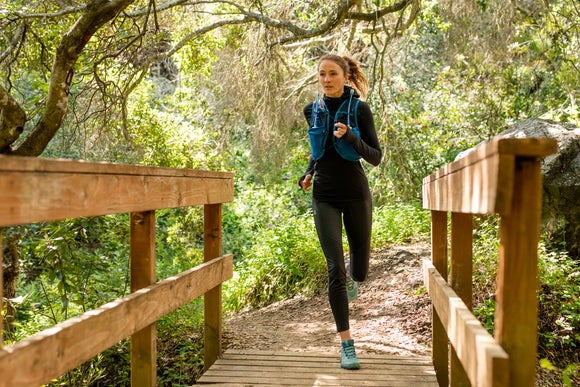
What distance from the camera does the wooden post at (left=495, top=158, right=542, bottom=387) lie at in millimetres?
2006

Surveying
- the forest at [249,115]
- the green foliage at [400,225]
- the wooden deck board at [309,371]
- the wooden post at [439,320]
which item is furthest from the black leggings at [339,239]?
the green foliage at [400,225]

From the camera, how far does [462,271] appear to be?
3615 millimetres

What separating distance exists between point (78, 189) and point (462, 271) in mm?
2091

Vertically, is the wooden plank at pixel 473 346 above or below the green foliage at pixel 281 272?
above

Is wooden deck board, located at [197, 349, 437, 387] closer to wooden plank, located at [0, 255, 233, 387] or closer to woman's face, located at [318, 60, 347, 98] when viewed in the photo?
wooden plank, located at [0, 255, 233, 387]

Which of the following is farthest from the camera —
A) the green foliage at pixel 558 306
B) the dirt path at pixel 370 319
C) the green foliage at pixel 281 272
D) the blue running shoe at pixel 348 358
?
the green foliage at pixel 281 272

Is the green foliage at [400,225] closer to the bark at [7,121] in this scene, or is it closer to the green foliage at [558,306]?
the green foliage at [558,306]

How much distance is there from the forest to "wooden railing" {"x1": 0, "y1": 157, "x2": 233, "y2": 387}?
166 cm

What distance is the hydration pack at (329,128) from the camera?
4523 mm

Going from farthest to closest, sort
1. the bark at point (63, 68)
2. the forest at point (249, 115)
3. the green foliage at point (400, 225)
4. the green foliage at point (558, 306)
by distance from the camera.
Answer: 1. the green foliage at point (400, 225)
2. the green foliage at point (558, 306)
3. the forest at point (249, 115)
4. the bark at point (63, 68)

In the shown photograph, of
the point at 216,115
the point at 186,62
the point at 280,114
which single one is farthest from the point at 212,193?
the point at 216,115

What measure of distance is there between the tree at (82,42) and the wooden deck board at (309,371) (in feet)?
7.84

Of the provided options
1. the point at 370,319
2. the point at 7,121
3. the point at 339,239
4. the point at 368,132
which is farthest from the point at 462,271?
the point at 370,319

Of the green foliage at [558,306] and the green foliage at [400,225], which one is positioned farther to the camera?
the green foliage at [400,225]
